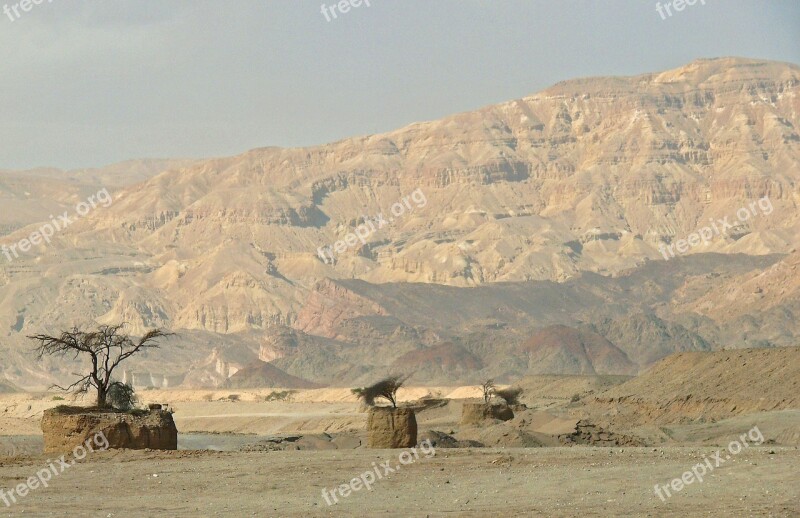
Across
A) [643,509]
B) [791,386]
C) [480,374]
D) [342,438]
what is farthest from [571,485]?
[480,374]

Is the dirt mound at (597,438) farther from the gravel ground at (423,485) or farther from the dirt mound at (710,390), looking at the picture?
the dirt mound at (710,390)

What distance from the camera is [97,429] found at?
94.6 ft

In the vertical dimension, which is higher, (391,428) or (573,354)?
(391,428)

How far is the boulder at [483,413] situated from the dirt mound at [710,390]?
16.1 feet

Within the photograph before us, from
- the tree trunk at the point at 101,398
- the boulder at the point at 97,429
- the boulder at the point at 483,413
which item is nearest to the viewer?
the boulder at the point at 97,429

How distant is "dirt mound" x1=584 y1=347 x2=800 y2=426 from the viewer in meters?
51.3

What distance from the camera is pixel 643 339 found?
653ft

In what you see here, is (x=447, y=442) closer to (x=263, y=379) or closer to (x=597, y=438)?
(x=597, y=438)

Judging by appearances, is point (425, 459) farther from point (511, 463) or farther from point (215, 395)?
point (215, 395)

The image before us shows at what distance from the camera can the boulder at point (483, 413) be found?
5231 centimetres

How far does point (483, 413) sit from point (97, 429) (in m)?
25.6

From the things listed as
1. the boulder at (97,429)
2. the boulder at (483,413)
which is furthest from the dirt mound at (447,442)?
the boulder at (483,413)

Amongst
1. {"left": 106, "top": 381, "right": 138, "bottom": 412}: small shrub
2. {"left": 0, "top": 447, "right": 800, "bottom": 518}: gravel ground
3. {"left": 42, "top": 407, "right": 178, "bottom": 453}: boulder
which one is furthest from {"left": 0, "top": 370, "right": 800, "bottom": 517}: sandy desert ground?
{"left": 106, "top": 381, "right": 138, "bottom": 412}: small shrub

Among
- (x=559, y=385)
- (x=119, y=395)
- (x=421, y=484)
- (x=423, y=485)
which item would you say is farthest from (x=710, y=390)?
(x=559, y=385)
